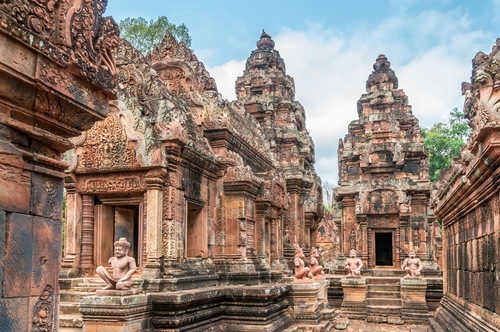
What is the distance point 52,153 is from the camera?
3236mm

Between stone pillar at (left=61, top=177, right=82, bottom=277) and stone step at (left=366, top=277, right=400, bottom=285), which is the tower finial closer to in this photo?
stone step at (left=366, top=277, right=400, bottom=285)

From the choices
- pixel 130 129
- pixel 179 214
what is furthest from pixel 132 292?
pixel 130 129

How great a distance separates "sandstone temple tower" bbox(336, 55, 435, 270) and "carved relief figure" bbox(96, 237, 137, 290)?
1583 centimetres

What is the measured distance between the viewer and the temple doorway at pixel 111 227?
9.66m

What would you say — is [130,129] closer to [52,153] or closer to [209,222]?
[209,222]

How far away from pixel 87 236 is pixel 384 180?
1547cm

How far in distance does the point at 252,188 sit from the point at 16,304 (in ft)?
31.1

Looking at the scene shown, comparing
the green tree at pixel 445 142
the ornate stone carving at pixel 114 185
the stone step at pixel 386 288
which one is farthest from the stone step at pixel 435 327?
the green tree at pixel 445 142

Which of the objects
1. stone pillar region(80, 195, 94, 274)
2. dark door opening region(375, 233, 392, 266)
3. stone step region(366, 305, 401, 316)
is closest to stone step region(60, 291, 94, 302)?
stone pillar region(80, 195, 94, 274)

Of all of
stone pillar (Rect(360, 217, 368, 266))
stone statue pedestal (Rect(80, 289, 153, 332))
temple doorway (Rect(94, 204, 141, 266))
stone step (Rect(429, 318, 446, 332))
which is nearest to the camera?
stone statue pedestal (Rect(80, 289, 153, 332))

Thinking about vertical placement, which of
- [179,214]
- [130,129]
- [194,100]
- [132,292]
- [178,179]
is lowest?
[132,292]

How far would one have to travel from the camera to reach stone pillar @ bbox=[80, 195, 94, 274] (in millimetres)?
9461

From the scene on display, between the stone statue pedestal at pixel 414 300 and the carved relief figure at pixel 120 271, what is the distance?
38.9 feet

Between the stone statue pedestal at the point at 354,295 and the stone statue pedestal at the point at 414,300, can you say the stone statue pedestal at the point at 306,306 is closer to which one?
the stone statue pedestal at the point at 414,300
